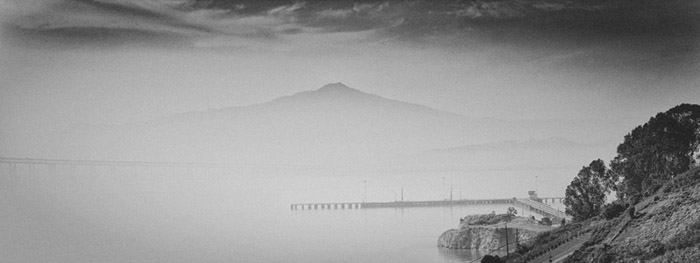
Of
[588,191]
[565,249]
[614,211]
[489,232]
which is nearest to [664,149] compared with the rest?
[588,191]

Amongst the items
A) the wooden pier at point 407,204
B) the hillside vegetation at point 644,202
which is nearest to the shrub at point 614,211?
the hillside vegetation at point 644,202

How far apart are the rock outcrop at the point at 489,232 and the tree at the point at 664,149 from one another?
5811 millimetres

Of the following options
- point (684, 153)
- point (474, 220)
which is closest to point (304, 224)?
point (474, 220)

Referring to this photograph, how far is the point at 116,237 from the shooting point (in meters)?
41.3

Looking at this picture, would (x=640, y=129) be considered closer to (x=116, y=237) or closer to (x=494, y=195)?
(x=116, y=237)

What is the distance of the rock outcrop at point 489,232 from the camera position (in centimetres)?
2961

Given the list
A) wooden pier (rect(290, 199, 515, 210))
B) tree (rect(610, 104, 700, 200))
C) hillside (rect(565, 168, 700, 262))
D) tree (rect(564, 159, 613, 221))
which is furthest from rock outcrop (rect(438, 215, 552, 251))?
wooden pier (rect(290, 199, 515, 210))

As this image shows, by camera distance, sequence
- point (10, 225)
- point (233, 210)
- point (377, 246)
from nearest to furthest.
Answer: point (377, 246) → point (10, 225) → point (233, 210)

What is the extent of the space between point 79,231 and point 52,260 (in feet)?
37.3

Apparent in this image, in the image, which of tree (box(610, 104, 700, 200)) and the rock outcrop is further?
the rock outcrop

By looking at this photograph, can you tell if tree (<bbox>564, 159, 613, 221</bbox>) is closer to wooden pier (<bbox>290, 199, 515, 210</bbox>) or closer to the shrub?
the shrub

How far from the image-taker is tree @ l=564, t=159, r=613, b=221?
25500 mm

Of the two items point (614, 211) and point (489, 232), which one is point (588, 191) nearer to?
point (489, 232)

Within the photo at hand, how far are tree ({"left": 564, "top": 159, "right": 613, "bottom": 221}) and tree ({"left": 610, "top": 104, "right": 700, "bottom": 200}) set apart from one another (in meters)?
1.52
